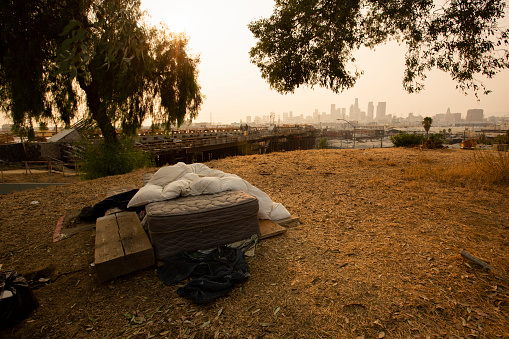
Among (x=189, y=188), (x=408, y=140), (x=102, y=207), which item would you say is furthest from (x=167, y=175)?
(x=408, y=140)

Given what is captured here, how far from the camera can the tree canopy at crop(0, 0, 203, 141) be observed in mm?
7707

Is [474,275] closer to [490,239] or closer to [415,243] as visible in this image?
[415,243]

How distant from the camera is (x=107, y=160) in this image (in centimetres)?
1039

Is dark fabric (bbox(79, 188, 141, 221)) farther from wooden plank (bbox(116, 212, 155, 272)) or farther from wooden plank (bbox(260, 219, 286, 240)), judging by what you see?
wooden plank (bbox(260, 219, 286, 240))

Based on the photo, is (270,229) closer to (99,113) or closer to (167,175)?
(167,175)

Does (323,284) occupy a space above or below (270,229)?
below

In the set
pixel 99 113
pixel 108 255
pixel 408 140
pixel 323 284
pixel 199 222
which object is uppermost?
pixel 99 113

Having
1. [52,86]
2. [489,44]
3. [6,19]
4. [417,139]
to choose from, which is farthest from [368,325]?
[417,139]

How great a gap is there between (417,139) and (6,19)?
787 inches

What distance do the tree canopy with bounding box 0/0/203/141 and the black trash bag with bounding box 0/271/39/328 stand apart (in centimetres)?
377

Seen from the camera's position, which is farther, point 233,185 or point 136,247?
point 233,185

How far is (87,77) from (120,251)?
387 inches

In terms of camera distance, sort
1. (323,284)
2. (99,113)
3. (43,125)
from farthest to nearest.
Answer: (99,113)
(43,125)
(323,284)

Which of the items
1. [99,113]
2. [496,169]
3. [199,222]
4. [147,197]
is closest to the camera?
[199,222]
